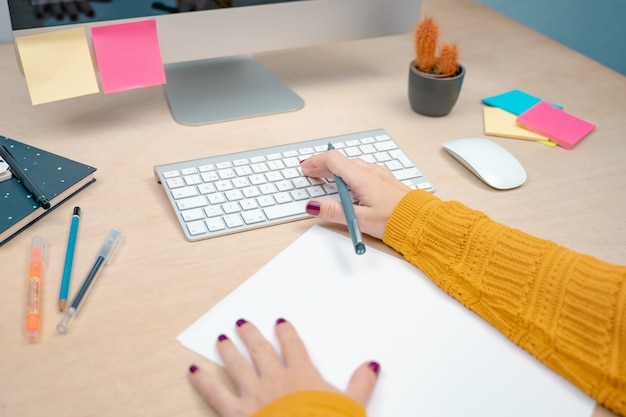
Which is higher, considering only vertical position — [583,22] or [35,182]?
[35,182]

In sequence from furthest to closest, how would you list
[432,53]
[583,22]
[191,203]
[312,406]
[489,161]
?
[583,22], [432,53], [489,161], [191,203], [312,406]

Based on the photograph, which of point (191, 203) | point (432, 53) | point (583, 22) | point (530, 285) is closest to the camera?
point (530, 285)

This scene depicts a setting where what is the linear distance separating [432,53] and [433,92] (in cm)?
6

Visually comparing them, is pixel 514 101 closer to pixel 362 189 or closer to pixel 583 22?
pixel 362 189

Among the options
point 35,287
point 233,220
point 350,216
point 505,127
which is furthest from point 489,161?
point 35,287

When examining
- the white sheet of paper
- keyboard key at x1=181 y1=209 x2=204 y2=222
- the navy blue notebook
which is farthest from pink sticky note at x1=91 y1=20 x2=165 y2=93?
the white sheet of paper

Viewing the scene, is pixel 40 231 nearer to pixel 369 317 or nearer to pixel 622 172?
pixel 369 317

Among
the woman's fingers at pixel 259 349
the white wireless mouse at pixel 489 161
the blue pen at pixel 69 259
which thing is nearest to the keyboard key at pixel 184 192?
the blue pen at pixel 69 259

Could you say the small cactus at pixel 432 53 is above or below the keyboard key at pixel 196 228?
above

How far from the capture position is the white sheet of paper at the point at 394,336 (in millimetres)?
493

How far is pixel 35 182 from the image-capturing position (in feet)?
2.24

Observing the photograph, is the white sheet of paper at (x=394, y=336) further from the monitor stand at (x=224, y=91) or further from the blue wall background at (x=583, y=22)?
the blue wall background at (x=583, y=22)

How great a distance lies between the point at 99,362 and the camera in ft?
1.65

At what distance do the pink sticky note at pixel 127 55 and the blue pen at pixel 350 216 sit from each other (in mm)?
324
